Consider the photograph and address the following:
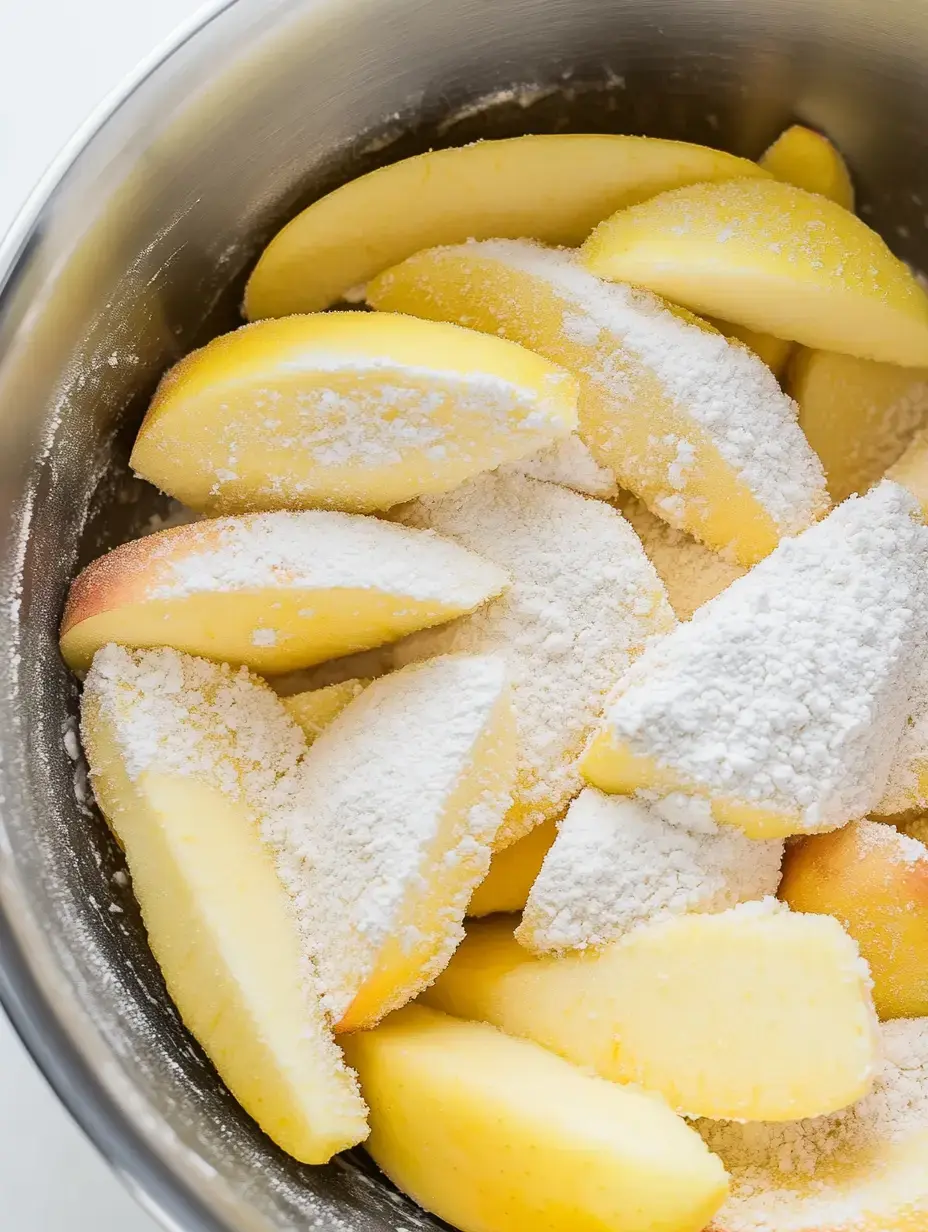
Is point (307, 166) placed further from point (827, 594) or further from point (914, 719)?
point (914, 719)

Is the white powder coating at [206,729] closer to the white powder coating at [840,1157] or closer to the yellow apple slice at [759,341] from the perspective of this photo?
the white powder coating at [840,1157]

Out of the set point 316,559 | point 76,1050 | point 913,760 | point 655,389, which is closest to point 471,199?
point 655,389

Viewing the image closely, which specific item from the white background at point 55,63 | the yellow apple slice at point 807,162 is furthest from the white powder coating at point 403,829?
the white background at point 55,63

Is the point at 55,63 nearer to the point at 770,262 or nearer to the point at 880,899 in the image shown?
the point at 770,262

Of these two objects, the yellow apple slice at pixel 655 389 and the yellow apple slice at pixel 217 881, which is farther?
the yellow apple slice at pixel 655 389

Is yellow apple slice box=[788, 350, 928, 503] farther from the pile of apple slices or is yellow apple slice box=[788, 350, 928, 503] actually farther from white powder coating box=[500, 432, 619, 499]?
white powder coating box=[500, 432, 619, 499]

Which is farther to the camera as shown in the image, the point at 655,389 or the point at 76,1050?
the point at 655,389

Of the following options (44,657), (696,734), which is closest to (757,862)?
(696,734)
